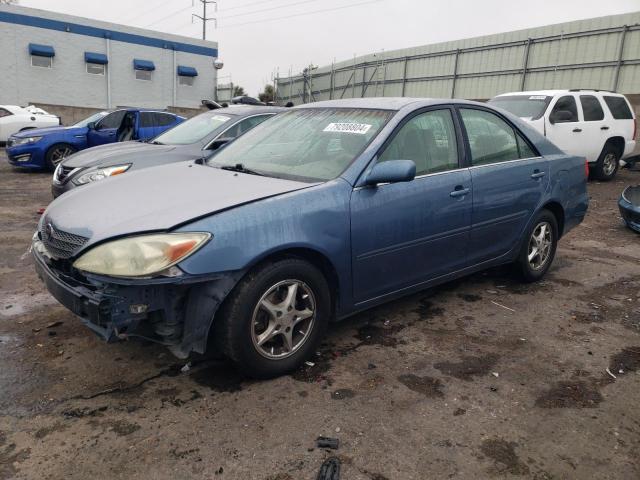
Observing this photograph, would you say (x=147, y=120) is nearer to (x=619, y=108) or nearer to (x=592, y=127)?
(x=592, y=127)

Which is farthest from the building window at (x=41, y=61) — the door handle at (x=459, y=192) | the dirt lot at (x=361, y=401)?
the door handle at (x=459, y=192)

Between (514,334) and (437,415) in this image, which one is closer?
(437,415)

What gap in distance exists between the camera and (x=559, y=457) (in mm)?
2404

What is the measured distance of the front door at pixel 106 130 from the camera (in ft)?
37.8

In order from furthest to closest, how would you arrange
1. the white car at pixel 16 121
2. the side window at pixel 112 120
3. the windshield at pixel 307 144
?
1. the white car at pixel 16 121
2. the side window at pixel 112 120
3. the windshield at pixel 307 144

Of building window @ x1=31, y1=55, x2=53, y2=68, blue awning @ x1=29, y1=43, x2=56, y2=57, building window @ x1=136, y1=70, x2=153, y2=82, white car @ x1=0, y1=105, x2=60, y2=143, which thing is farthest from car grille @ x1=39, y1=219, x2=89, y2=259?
building window @ x1=136, y1=70, x2=153, y2=82

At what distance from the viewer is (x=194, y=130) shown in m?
7.13

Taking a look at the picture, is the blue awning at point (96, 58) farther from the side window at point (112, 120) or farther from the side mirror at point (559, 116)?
the side mirror at point (559, 116)

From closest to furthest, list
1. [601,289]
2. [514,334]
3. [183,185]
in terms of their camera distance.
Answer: [183,185], [514,334], [601,289]

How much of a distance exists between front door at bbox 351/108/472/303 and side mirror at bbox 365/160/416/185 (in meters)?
0.10

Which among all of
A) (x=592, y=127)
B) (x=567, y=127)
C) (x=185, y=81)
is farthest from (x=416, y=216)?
(x=185, y=81)

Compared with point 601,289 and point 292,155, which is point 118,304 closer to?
point 292,155

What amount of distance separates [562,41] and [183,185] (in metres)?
16.7

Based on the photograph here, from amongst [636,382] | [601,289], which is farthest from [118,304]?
[601,289]
